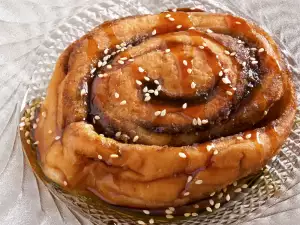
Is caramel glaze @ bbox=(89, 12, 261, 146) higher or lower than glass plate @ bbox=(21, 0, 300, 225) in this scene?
higher

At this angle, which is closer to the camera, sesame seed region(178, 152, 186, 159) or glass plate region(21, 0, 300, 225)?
sesame seed region(178, 152, 186, 159)

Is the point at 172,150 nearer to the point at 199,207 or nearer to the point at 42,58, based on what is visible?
the point at 199,207

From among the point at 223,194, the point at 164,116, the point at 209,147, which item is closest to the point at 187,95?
the point at 164,116

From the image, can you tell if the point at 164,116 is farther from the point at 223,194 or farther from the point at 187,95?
the point at 223,194

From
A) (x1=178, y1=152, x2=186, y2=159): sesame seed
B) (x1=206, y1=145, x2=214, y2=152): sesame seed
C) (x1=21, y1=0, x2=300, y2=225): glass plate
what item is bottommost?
(x1=21, y1=0, x2=300, y2=225): glass plate

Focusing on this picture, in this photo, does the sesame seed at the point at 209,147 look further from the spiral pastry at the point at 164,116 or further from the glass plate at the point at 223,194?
the glass plate at the point at 223,194

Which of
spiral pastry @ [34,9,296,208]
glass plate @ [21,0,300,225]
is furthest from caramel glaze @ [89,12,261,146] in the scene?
glass plate @ [21,0,300,225]

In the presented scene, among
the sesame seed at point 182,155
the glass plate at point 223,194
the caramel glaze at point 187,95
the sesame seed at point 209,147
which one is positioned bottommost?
the glass plate at point 223,194

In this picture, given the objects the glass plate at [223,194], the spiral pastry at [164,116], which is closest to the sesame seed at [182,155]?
the spiral pastry at [164,116]

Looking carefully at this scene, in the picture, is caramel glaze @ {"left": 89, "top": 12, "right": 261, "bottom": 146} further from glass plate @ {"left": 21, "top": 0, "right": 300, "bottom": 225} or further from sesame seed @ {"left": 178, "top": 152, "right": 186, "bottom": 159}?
glass plate @ {"left": 21, "top": 0, "right": 300, "bottom": 225}
